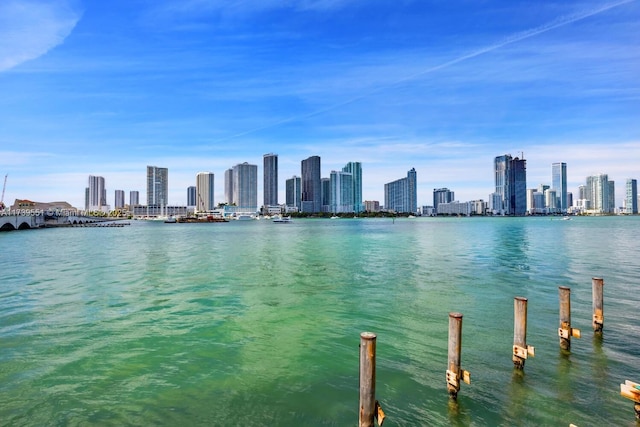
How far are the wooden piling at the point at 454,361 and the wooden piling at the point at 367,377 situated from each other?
316cm

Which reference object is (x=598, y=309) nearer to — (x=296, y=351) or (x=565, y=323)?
(x=565, y=323)

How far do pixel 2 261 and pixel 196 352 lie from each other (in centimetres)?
4450

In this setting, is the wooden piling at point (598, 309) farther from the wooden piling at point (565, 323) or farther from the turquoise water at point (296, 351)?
the wooden piling at point (565, 323)

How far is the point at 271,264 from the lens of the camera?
141 feet

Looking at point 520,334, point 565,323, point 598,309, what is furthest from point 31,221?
point 598,309

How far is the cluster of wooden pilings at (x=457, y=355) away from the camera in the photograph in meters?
8.85

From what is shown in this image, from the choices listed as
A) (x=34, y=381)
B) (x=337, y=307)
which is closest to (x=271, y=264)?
(x=337, y=307)

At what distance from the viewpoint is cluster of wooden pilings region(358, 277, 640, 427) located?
8852mm

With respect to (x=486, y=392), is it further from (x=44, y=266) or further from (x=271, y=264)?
(x=44, y=266)

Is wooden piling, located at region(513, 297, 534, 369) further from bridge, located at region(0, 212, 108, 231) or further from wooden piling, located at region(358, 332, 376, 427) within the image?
bridge, located at region(0, 212, 108, 231)

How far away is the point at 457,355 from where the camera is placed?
11039mm

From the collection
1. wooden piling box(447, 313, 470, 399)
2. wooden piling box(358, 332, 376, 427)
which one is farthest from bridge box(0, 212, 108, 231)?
wooden piling box(447, 313, 470, 399)

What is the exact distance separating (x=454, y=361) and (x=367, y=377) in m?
3.52

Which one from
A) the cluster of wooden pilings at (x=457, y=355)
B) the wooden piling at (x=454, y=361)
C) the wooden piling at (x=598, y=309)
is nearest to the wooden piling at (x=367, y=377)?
the cluster of wooden pilings at (x=457, y=355)
